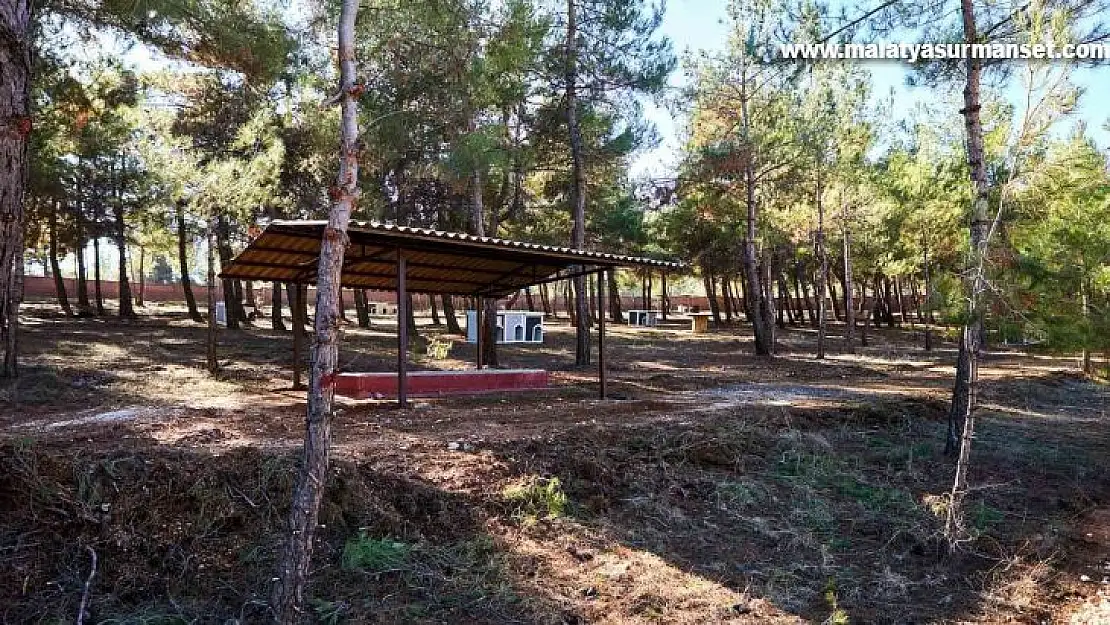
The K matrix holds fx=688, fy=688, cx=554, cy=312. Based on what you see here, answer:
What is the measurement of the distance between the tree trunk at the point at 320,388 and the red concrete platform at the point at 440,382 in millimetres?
7105

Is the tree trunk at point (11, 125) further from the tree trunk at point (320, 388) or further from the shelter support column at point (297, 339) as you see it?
the shelter support column at point (297, 339)

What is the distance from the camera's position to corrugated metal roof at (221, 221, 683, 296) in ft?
31.0

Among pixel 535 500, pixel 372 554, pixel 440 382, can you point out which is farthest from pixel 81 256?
pixel 372 554

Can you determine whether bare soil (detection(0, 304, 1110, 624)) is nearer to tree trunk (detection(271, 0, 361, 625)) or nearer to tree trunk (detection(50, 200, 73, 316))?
tree trunk (detection(271, 0, 361, 625))

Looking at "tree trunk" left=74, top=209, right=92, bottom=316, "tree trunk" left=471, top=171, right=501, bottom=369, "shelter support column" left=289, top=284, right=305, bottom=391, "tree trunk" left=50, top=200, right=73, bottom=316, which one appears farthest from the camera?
"tree trunk" left=74, top=209, right=92, bottom=316

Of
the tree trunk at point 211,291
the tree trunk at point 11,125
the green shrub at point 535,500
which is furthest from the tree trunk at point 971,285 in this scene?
the tree trunk at point 211,291

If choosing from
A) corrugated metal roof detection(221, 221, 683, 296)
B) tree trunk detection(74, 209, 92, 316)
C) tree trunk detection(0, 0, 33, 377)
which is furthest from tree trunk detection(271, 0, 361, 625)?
tree trunk detection(74, 209, 92, 316)

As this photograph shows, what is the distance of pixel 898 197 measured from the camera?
23391 mm

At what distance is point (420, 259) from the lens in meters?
12.0

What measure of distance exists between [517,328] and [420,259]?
11.6 meters

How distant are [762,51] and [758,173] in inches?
452

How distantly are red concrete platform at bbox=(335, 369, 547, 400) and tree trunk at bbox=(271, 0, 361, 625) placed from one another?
7105 millimetres

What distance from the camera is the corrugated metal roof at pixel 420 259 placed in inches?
372

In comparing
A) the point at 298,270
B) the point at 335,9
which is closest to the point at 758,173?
the point at 298,270
